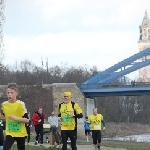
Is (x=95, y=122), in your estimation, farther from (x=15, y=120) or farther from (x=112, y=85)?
(x=112, y=85)

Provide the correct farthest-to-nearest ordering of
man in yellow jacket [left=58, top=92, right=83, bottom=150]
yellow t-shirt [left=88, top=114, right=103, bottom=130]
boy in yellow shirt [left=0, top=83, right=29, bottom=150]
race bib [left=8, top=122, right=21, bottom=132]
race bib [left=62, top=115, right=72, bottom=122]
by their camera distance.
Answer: yellow t-shirt [left=88, top=114, right=103, bottom=130] → race bib [left=62, top=115, right=72, bottom=122] → man in yellow jacket [left=58, top=92, right=83, bottom=150] → race bib [left=8, top=122, right=21, bottom=132] → boy in yellow shirt [left=0, top=83, right=29, bottom=150]

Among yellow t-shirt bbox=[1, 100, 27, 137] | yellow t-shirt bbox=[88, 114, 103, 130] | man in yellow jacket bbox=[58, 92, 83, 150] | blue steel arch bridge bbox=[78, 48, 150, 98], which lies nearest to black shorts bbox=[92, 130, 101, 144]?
yellow t-shirt bbox=[88, 114, 103, 130]

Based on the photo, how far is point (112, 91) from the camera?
67.0 meters

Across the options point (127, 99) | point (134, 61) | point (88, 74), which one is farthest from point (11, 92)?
A: point (88, 74)

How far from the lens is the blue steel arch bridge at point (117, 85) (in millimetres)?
65688

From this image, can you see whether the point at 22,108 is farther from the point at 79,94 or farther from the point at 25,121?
the point at 79,94

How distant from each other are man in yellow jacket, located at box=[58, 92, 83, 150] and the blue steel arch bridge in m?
49.8

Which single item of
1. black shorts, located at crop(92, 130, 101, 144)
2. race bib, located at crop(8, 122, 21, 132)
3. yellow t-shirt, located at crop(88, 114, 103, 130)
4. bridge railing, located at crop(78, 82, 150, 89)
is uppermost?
bridge railing, located at crop(78, 82, 150, 89)

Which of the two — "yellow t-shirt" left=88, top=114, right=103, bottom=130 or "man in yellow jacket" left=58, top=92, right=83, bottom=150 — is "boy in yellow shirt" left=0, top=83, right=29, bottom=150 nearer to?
"man in yellow jacket" left=58, top=92, right=83, bottom=150

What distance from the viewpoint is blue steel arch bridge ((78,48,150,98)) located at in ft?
216

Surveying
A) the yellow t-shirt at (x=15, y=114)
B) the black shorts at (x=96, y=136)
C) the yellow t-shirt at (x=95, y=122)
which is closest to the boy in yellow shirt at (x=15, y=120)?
the yellow t-shirt at (x=15, y=114)

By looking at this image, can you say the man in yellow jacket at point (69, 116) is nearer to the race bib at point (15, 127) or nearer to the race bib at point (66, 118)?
the race bib at point (66, 118)

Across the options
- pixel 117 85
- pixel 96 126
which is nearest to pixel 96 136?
pixel 96 126

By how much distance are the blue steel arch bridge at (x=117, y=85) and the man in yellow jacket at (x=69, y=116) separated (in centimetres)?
4984
